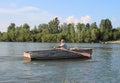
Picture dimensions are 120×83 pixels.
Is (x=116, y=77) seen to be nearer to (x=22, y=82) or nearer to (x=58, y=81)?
(x=58, y=81)

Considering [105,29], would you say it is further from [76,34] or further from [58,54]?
[58,54]

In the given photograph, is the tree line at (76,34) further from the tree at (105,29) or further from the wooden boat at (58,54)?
the wooden boat at (58,54)

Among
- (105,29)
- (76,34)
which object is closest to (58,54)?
(76,34)

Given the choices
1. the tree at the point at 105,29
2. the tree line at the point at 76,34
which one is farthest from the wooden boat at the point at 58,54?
the tree at the point at 105,29

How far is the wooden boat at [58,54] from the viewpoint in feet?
114

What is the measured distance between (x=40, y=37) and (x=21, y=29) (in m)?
19.9

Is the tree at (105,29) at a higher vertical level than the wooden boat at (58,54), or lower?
higher

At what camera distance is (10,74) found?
77.8 feet

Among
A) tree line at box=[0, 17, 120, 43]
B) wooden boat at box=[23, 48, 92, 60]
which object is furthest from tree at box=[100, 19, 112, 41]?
wooden boat at box=[23, 48, 92, 60]

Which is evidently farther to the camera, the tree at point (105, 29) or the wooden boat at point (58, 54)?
the tree at point (105, 29)

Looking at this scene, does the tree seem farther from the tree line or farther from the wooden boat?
the wooden boat

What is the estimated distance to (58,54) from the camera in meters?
36.2

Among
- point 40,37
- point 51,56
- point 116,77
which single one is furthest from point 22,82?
point 40,37

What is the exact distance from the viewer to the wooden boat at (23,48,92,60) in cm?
3467
